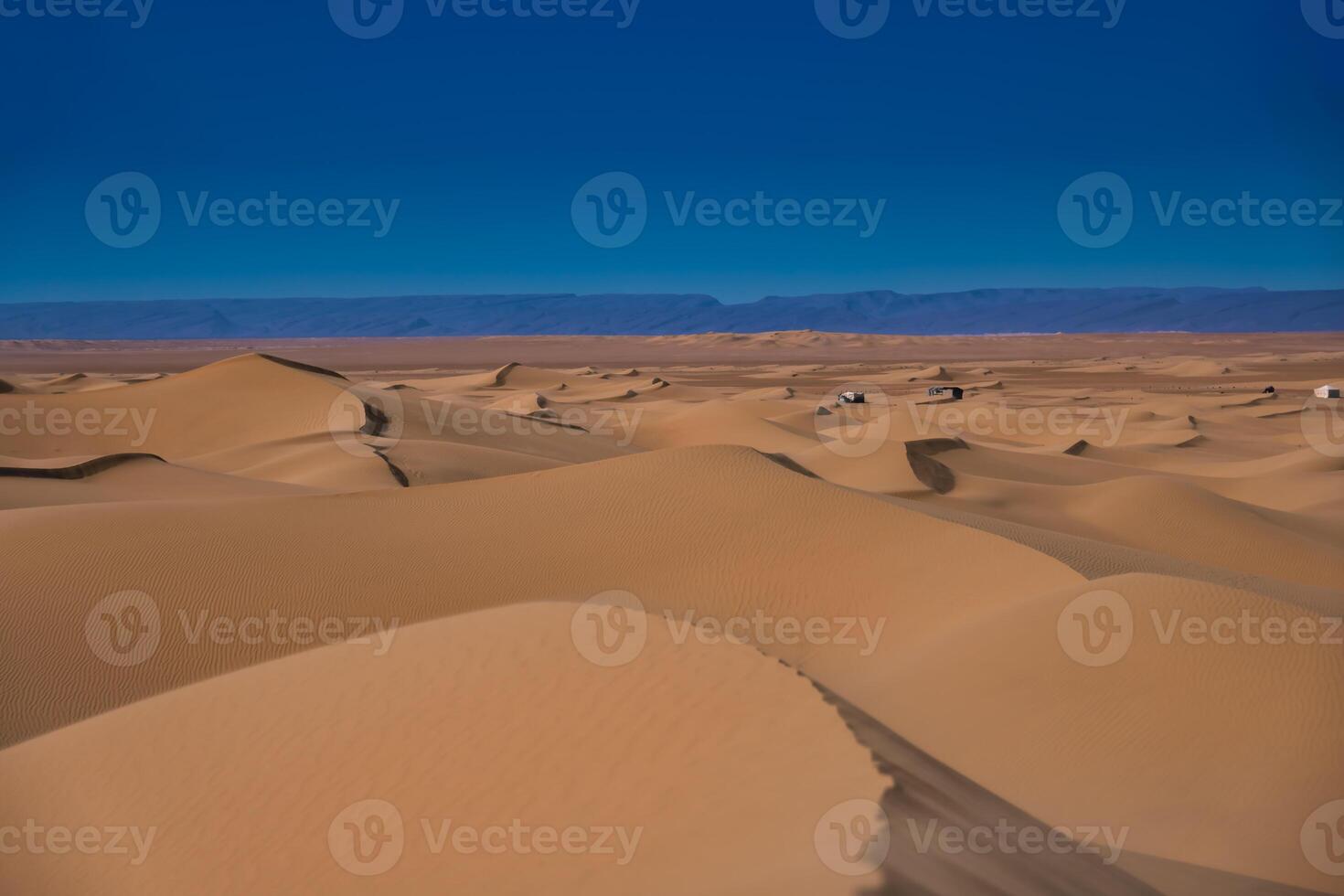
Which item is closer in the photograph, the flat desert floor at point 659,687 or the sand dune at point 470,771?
the sand dune at point 470,771

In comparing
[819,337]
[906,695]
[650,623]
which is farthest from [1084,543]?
[819,337]

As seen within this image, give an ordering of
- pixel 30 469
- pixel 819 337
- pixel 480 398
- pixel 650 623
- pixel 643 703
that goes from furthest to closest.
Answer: pixel 819 337 → pixel 480 398 → pixel 30 469 → pixel 650 623 → pixel 643 703

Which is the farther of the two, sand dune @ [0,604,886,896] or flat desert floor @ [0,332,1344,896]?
flat desert floor @ [0,332,1344,896]

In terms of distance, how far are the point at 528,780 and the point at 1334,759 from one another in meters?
4.62

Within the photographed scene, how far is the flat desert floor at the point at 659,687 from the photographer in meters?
4.83

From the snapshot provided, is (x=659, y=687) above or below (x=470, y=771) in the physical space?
above

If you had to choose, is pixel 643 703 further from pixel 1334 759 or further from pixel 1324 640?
pixel 1324 640

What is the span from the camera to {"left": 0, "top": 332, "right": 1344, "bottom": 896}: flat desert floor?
4832 millimetres

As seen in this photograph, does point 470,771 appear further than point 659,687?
No

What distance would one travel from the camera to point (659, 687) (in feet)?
19.3

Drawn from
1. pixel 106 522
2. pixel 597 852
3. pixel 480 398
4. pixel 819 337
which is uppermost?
pixel 819 337

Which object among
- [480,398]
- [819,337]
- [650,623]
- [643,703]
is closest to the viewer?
[643,703]

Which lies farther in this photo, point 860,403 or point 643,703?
point 860,403

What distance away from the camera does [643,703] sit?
5.73 metres
